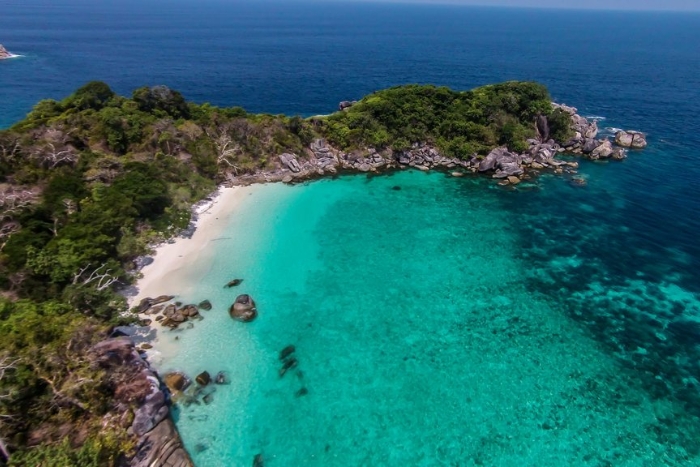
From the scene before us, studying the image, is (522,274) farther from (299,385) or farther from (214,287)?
(214,287)

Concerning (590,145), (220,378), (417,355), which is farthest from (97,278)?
(590,145)

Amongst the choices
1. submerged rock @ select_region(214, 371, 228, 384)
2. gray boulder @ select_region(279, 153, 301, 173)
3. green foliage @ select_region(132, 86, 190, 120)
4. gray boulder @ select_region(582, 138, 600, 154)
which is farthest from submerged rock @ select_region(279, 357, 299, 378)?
gray boulder @ select_region(582, 138, 600, 154)

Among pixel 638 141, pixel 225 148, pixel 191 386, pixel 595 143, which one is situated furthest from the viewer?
pixel 638 141

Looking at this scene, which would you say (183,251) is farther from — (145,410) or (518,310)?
(518,310)

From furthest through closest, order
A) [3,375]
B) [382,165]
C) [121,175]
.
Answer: [382,165], [121,175], [3,375]

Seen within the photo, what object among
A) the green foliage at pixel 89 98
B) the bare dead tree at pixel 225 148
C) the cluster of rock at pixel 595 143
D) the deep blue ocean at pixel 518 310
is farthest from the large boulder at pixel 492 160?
the green foliage at pixel 89 98
